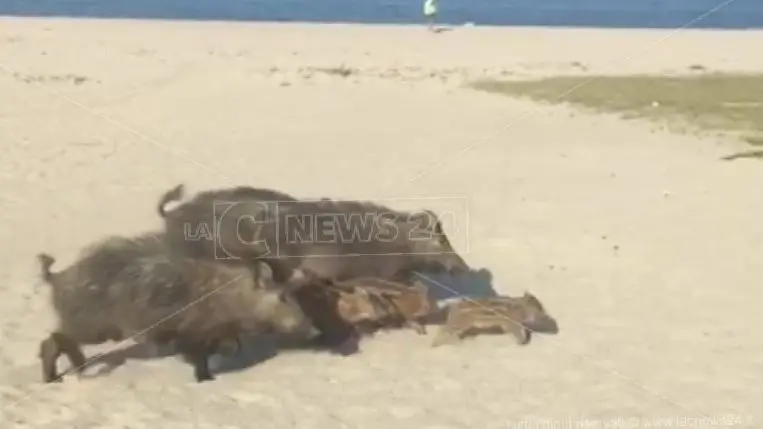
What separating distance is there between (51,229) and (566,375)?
132 inches

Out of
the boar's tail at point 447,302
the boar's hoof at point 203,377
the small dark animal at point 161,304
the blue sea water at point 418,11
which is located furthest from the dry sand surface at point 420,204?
the blue sea water at point 418,11

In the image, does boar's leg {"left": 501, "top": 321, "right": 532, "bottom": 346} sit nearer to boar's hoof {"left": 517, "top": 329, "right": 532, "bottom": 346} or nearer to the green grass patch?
boar's hoof {"left": 517, "top": 329, "right": 532, "bottom": 346}

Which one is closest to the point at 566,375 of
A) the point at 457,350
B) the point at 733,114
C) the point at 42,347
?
the point at 457,350

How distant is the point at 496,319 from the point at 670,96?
985 centimetres

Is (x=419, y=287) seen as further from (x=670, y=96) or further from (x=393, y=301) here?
(x=670, y=96)

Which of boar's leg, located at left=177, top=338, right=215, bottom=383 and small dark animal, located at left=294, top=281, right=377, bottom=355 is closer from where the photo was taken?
boar's leg, located at left=177, top=338, right=215, bottom=383

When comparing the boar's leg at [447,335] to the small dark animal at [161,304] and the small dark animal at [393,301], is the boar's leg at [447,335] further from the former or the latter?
the small dark animal at [161,304]

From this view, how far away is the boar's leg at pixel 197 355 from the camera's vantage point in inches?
168

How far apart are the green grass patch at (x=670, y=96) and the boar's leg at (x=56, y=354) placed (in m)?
7.84

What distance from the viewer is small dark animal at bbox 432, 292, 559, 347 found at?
468 cm

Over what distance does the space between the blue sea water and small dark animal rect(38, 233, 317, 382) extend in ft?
72.6

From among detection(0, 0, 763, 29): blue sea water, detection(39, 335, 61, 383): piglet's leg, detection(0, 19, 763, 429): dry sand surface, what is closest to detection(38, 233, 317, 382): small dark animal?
detection(39, 335, 61, 383): piglet's leg

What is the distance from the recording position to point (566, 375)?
4.36m

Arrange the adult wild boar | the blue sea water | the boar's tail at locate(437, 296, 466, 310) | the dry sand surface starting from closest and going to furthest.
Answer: the dry sand surface
the adult wild boar
the boar's tail at locate(437, 296, 466, 310)
the blue sea water
